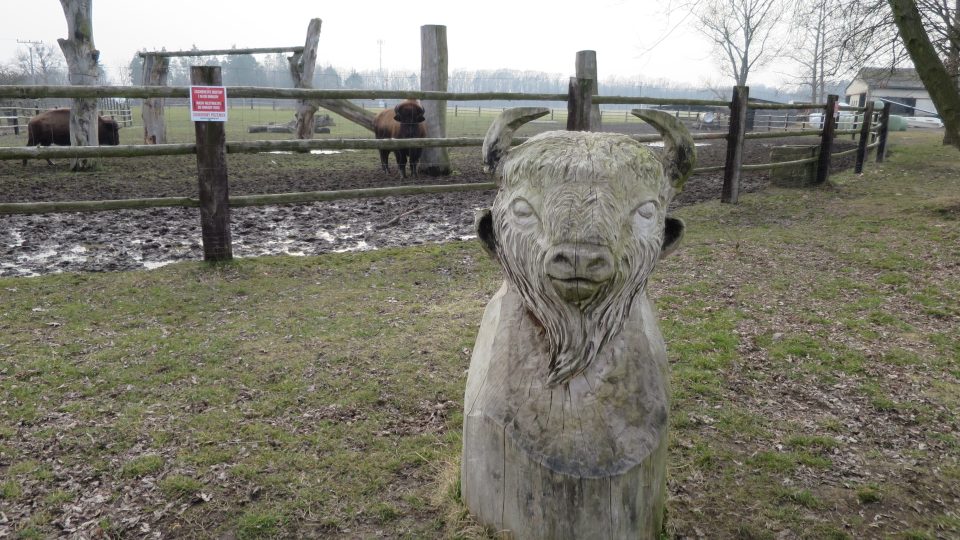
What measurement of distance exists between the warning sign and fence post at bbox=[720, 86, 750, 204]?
679 centimetres

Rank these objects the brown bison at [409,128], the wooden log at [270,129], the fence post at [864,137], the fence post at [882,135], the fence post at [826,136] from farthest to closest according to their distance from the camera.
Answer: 1. the wooden log at [270,129]
2. the fence post at [882,135]
3. the fence post at [864,137]
4. the brown bison at [409,128]
5. the fence post at [826,136]

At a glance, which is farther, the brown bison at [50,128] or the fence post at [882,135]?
the fence post at [882,135]

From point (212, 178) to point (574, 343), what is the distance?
473cm

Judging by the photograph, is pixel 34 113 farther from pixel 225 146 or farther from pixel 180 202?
pixel 225 146

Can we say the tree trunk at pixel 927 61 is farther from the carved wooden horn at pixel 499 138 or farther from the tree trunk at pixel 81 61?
the tree trunk at pixel 81 61

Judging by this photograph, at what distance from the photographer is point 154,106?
14117 millimetres

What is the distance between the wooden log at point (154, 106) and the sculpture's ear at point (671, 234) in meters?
14.3

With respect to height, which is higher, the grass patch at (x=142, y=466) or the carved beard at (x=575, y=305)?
the carved beard at (x=575, y=305)

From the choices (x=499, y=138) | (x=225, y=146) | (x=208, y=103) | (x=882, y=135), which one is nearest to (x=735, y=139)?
(x=225, y=146)

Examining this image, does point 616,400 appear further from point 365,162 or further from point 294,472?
point 365,162

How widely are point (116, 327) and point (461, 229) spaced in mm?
4240

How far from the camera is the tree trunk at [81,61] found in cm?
1159

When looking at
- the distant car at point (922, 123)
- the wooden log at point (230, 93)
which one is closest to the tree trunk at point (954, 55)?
the wooden log at point (230, 93)

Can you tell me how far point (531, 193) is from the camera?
1.94 m
